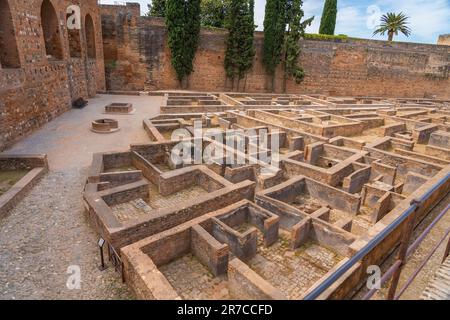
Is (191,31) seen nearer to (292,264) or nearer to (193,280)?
(292,264)

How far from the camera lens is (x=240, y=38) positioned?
22516 mm

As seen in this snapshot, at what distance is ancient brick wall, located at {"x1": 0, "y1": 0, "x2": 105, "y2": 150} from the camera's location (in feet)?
31.1

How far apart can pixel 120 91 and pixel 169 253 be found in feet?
57.1

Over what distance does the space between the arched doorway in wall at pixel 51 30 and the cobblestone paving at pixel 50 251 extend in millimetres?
9618

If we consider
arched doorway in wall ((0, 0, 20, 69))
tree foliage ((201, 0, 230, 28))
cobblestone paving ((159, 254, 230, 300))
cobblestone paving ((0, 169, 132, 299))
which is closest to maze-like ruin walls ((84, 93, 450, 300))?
cobblestone paving ((159, 254, 230, 300))

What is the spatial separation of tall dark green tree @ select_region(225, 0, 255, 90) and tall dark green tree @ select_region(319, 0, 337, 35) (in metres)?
8.37

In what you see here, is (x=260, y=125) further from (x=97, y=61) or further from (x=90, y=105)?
(x=97, y=61)

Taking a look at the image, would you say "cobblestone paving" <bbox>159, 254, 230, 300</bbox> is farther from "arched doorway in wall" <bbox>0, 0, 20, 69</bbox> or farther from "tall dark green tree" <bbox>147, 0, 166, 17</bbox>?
"tall dark green tree" <bbox>147, 0, 166, 17</bbox>

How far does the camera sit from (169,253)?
528cm

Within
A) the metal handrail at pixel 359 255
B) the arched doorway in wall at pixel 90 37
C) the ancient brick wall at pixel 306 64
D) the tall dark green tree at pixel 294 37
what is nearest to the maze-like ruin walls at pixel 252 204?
the metal handrail at pixel 359 255

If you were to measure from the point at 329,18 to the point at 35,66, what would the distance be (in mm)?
25086

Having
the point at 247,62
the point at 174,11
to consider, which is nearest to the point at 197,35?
the point at 174,11

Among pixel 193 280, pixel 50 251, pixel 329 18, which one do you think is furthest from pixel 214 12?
pixel 193 280

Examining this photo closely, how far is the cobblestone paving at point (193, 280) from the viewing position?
4665 mm
